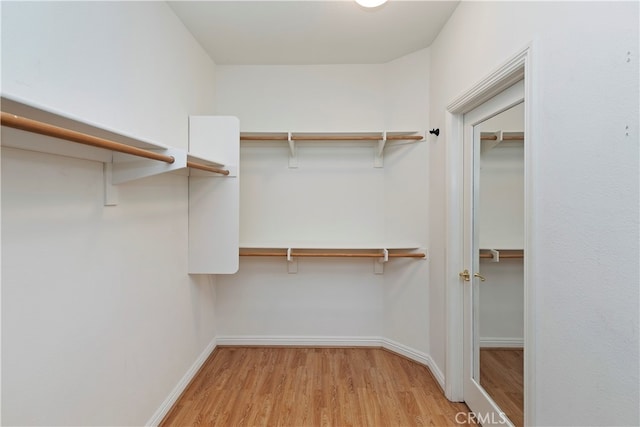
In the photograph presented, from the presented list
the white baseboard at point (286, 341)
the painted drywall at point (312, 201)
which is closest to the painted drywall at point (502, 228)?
the painted drywall at point (312, 201)

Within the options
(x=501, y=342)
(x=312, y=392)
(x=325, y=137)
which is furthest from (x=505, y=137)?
(x=312, y=392)

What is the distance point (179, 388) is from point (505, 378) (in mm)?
2013

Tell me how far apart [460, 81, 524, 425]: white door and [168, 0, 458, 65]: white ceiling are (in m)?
0.79

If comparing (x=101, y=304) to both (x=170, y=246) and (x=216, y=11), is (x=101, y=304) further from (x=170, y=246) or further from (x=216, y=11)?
(x=216, y=11)

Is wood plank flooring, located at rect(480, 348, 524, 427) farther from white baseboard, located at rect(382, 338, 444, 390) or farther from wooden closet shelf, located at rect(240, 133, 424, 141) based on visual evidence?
wooden closet shelf, located at rect(240, 133, 424, 141)

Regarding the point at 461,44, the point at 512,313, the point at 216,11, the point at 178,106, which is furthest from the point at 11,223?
the point at 461,44

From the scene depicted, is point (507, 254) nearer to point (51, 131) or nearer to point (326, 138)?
point (326, 138)

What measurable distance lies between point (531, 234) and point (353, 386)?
1.62 meters

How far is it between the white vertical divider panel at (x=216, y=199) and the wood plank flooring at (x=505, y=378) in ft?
5.71

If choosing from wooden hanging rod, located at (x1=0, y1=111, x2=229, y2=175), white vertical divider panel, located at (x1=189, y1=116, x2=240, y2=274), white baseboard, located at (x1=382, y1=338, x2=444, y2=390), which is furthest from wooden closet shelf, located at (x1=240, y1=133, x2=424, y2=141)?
white baseboard, located at (x1=382, y1=338, x2=444, y2=390)

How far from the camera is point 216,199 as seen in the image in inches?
87.9

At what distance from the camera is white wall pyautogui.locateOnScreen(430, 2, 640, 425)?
2.76 ft

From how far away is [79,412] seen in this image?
121 centimetres

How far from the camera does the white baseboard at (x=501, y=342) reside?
4.74ft
